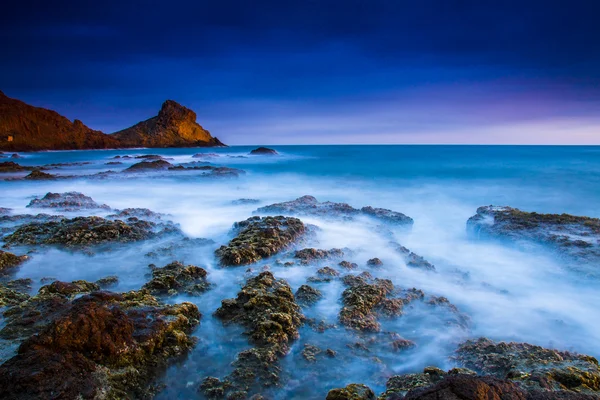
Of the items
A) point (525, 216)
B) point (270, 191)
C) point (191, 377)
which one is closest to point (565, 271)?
point (525, 216)

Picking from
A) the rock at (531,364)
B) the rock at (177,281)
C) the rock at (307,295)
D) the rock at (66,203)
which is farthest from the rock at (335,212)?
the rock at (531,364)

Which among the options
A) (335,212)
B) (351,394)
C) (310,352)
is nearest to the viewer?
(351,394)

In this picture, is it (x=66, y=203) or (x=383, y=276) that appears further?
(x=66, y=203)

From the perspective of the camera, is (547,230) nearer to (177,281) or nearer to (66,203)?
(177,281)

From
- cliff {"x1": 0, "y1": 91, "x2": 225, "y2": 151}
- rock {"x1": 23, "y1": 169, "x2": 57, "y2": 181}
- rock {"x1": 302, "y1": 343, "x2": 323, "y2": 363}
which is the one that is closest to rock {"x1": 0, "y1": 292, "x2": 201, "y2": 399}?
rock {"x1": 302, "y1": 343, "x2": 323, "y2": 363}

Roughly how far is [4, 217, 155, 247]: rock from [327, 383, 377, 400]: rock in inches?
246

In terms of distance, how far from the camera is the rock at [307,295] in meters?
5.00

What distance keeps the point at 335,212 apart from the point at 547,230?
5.49 metres

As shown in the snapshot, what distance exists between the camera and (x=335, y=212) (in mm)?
10969

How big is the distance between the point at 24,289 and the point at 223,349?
3.45m

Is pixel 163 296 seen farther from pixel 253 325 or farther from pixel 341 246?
pixel 341 246

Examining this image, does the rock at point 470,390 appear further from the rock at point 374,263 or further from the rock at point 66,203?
the rock at point 66,203

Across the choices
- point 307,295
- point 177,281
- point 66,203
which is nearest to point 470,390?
point 307,295

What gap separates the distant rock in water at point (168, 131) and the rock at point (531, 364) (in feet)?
344
